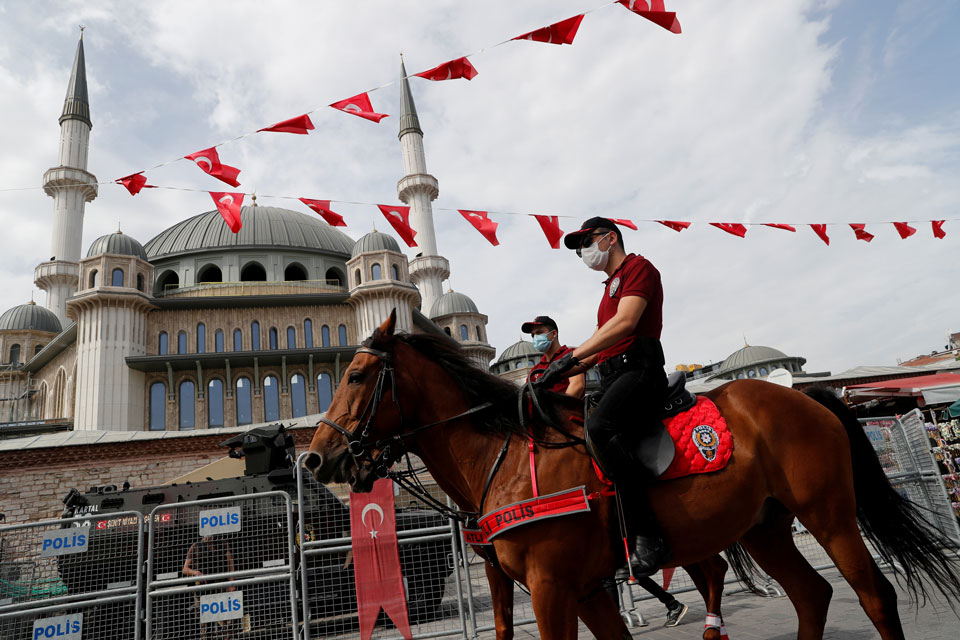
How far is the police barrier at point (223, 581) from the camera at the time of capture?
19.4 ft

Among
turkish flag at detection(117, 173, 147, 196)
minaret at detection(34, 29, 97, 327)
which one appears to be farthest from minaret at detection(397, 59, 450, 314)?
turkish flag at detection(117, 173, 147, 196)

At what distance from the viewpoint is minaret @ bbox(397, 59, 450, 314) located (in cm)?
4356

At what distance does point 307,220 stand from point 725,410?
47354 millimetres

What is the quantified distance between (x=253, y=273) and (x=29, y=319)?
18.5 meters

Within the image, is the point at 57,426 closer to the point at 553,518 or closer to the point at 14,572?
the point at 14,572

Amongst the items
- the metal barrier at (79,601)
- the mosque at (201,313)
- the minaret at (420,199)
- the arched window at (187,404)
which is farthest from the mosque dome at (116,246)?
the metal barrier at (79,601)

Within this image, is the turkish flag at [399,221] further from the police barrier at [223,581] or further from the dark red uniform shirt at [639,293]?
the dark red uniform shirt at [639,293]

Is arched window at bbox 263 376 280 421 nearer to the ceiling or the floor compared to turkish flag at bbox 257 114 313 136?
nearer to the ceiling

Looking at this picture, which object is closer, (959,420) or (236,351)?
(959,420)

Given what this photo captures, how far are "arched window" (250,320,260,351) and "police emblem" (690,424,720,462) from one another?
34135 mm

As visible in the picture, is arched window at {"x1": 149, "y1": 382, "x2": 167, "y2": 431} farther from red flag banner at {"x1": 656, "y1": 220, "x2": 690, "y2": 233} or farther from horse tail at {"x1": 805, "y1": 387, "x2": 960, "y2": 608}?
horse tail at {"x1": 805, "y1": 387, "x2": 960, "y2": 608}

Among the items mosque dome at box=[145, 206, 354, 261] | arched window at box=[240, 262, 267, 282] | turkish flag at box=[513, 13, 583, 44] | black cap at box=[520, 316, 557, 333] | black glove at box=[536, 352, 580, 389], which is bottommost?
black glove at box=[536, 352, 580, 389]

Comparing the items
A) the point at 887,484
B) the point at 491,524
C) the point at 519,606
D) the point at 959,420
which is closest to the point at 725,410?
the point at 887,484

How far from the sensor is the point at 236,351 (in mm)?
32656
